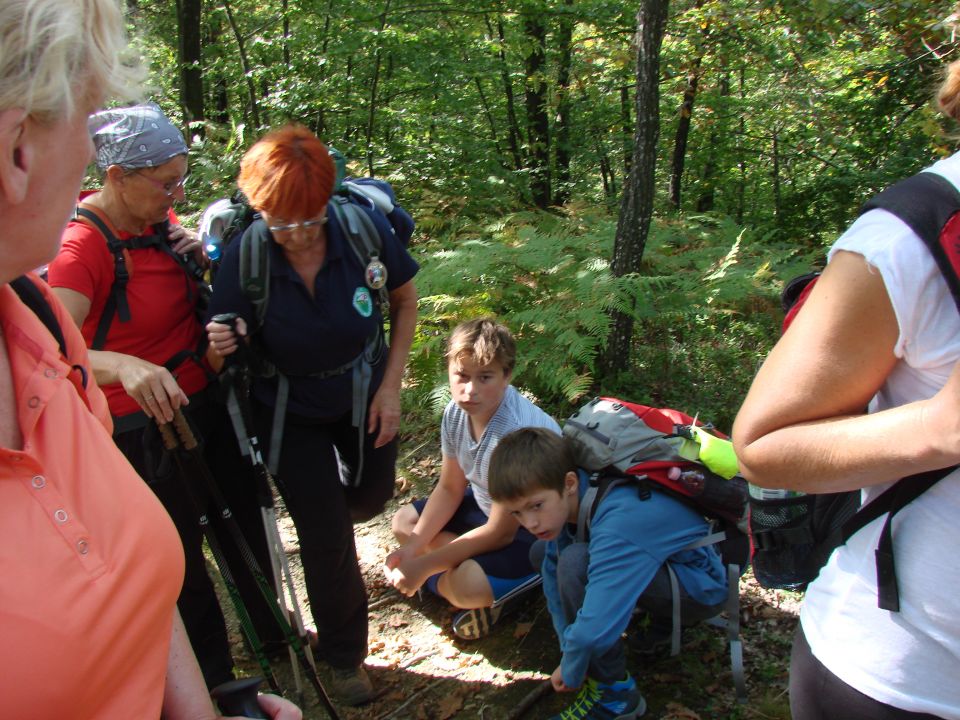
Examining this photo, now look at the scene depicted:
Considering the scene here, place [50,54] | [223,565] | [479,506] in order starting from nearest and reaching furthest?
[50,54] → [223,565] → [479,506]

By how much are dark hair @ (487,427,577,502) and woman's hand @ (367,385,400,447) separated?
552mm

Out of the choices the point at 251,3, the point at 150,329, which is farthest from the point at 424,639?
the point at 251,3

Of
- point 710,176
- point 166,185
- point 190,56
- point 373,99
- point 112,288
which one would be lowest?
point 710,176

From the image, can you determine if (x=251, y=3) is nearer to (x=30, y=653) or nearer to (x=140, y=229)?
(x=140, y=229)

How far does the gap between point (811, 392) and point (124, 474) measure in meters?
1.17

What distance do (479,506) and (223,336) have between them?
5.28ft

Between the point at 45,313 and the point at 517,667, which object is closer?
the point at 45,313

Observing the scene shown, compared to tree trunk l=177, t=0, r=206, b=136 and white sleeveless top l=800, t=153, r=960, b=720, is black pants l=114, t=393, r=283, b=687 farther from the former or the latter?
tree trunk l=177, t=0, r=206, b=136

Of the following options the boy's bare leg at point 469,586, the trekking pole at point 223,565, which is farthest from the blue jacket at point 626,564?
the trekking pole at point 223,565

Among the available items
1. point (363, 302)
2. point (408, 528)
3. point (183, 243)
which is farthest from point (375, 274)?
point (408, 528)

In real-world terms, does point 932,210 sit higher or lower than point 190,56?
lower

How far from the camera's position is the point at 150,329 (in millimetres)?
2934

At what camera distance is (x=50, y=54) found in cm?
101

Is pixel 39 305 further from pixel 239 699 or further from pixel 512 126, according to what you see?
pixel 512 126
